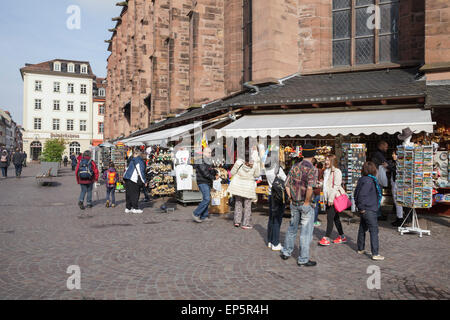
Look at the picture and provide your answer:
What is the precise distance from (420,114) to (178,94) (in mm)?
15458

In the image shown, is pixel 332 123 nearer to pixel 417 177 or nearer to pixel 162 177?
pixel 417 177

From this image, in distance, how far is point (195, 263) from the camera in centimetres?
533

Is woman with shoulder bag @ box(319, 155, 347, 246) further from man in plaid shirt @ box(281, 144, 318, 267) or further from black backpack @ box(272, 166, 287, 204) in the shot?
man in plaid shirt @ box(281, 144, 318, 267)

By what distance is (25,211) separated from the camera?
33.7 ft

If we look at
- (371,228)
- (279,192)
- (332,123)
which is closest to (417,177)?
(371,228)

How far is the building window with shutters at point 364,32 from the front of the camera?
13016mm

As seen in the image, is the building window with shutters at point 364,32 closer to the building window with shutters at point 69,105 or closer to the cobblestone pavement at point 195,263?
the cobblestone pavement at point 195,263

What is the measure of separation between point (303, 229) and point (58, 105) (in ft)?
225

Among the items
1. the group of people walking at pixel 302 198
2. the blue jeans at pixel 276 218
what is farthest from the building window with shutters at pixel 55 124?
the blue jeans at pixel 276 218

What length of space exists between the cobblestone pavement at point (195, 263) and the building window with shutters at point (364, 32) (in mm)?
7145

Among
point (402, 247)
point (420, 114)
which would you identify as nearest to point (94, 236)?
point (402, 247)

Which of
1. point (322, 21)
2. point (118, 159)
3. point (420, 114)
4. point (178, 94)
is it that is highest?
point (322, 21)

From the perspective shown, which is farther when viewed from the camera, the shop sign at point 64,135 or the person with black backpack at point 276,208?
the shop sign at point 64,135
